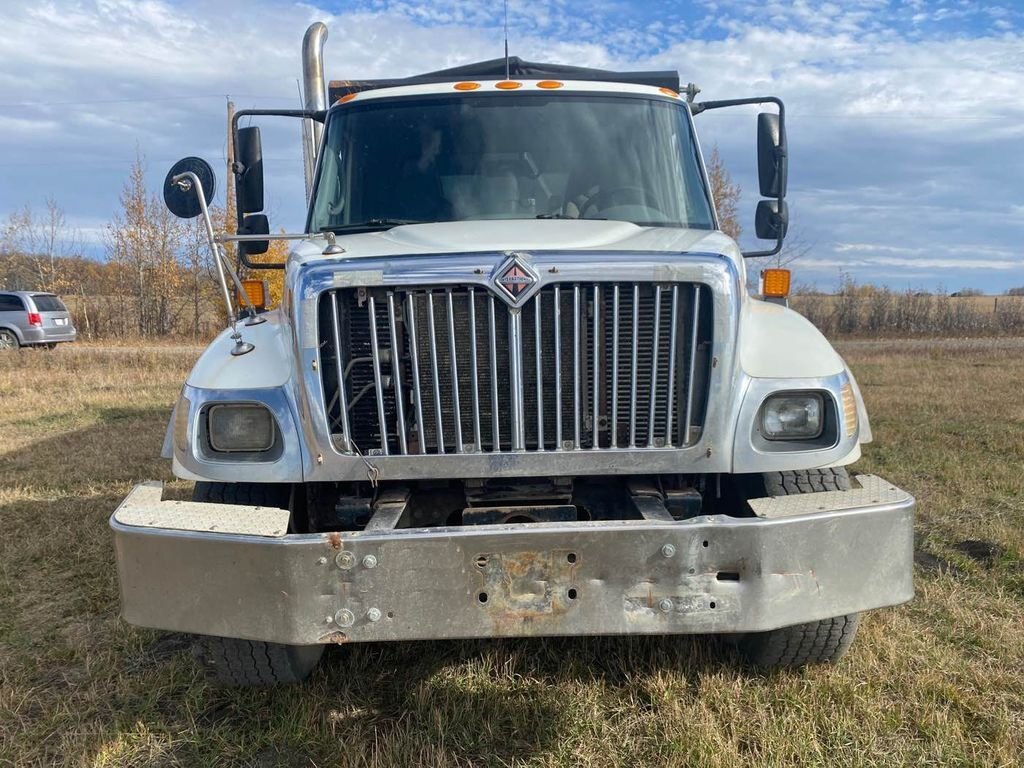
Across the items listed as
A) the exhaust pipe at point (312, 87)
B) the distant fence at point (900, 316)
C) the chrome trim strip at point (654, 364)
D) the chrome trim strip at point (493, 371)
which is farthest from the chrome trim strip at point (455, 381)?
the distant fence at point (900, 316)

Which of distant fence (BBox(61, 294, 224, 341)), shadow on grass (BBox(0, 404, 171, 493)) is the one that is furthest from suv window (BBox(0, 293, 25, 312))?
shadow on grass (BBox(0, 404, 171, 493))

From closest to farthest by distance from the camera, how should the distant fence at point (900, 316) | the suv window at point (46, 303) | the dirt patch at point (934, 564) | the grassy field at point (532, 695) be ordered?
the grassy field at point (532, 695), the dirt patch at point (934, 564), the suv window at point (46, 303), the distant fence at point (900, 316)

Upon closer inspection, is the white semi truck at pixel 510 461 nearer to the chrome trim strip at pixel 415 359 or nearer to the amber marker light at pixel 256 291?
the chrome trim strip at pixel 415 359

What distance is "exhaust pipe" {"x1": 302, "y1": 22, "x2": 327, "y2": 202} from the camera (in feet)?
16.8

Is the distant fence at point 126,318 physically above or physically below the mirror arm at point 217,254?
below

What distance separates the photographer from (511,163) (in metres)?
3.92

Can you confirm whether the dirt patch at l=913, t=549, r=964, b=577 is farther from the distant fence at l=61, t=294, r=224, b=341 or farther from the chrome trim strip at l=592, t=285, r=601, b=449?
the distant fence at l=61, t=294, r=224, b=341

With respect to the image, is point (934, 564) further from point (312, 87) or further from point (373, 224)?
point (312, 87)

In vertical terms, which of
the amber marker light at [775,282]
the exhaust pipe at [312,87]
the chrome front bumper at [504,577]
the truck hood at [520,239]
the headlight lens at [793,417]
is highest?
the exhaust pipe at [312,87]

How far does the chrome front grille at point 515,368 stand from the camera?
104 inches

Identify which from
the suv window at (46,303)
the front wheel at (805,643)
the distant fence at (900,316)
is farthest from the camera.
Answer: the distant fence at (900,316)

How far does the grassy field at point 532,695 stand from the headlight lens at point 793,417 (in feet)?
3.33

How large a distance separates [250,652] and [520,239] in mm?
1844

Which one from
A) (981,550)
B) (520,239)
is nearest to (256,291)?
(520,239)
